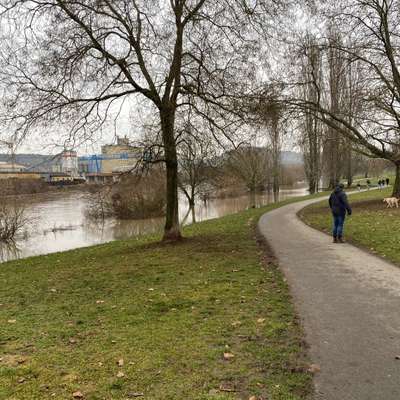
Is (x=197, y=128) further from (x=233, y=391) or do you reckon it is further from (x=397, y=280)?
(x=233, y=391)

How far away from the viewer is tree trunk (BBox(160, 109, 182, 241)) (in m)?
12.5

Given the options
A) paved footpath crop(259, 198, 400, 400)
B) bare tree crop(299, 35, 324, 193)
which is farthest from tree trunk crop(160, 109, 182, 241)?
bare tree crop(299, 35, 324, 193)

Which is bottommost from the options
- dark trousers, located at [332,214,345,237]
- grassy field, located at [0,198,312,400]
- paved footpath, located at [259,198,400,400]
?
grassy field, located at [0,198,312,400]

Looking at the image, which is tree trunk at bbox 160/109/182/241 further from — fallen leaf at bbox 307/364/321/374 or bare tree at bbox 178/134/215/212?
fallen leaf at bbox 307/364/321/374

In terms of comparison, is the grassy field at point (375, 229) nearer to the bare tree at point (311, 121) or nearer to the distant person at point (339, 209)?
the distant person at point (339, 209)

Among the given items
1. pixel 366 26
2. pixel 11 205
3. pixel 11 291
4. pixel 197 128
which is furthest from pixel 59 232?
pixel 366 26

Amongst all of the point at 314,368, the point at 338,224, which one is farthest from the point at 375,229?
the point at 314,368

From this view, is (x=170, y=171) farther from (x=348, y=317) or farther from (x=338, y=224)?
(x=348, y=317)

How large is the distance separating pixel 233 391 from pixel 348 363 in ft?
4.30

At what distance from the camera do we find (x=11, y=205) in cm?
2659

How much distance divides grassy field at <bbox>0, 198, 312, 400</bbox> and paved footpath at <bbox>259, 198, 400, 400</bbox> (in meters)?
0.28

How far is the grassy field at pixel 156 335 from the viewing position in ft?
12.7

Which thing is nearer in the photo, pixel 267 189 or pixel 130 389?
pixel 130 389

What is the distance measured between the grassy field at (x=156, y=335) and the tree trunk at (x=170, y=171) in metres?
3.87
